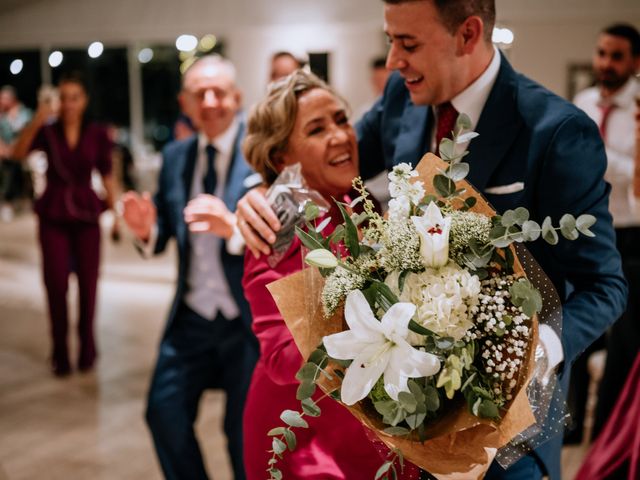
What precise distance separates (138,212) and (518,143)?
5.98 ft

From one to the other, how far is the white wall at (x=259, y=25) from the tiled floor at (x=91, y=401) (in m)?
3.42

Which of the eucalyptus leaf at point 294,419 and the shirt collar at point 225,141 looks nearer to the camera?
the eucalyptus leaf at point 294,419

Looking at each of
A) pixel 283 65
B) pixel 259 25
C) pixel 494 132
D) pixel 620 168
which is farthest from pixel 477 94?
pixel 259 25

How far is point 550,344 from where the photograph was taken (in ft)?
4.43

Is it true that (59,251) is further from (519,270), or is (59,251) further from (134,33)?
(134,33)

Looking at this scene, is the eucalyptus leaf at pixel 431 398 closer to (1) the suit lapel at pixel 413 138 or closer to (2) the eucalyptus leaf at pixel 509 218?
(2) the eucalyptus leaf at pixel 509 218

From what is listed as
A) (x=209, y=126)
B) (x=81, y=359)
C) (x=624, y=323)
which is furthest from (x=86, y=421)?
(x=624, y=323)

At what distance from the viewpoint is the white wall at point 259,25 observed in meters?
7.91

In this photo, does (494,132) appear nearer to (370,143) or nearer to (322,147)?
(322,147)

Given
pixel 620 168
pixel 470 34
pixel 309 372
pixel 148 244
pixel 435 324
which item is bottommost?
pixel 148 244

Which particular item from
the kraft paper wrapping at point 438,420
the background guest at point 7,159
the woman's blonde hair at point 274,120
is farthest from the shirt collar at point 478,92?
the background guest at point 7,159

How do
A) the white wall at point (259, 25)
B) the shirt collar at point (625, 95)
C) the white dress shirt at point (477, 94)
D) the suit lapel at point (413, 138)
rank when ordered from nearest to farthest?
the white dress shirt at point (477, 94) < the suit lapel at point (413, 138) < the shirt collar at point (625, 95) < the white wall at point (259, 25)

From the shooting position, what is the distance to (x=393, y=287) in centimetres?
129

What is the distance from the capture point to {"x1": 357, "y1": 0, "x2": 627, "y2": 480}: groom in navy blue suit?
5.35 feet
